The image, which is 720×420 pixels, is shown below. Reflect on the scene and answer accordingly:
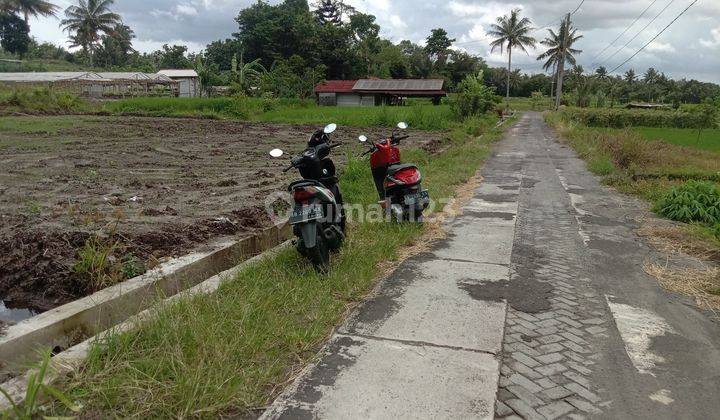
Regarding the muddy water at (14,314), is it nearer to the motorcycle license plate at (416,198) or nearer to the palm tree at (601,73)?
the motorcycle license plate at (416,198)

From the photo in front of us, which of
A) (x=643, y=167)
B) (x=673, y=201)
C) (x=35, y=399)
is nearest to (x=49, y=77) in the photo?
(x=643, y=167)

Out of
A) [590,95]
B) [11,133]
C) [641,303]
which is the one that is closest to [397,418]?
[641,303]

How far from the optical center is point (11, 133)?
52.7 ft

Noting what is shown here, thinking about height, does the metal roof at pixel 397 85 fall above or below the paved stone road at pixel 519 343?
above

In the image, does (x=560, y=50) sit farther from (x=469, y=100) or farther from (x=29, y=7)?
(x=29, y=7)

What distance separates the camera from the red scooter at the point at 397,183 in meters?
5.70

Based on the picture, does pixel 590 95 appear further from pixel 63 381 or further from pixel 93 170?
pixel 63 381

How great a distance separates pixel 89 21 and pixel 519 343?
221 feet

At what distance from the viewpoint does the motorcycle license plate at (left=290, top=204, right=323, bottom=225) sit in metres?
3.93

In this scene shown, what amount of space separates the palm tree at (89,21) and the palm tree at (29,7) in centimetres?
460

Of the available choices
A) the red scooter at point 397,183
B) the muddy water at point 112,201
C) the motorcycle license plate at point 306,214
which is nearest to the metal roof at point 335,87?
the muddy water at point 112,201

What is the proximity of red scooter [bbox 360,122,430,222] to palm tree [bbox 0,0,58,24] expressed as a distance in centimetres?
6953

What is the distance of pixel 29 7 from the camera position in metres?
58.6

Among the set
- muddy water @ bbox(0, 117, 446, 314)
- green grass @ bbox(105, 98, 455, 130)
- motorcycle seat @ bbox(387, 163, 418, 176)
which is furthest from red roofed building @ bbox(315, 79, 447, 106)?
motorcycle seat @ bbox(387, 163, 418, 176)
